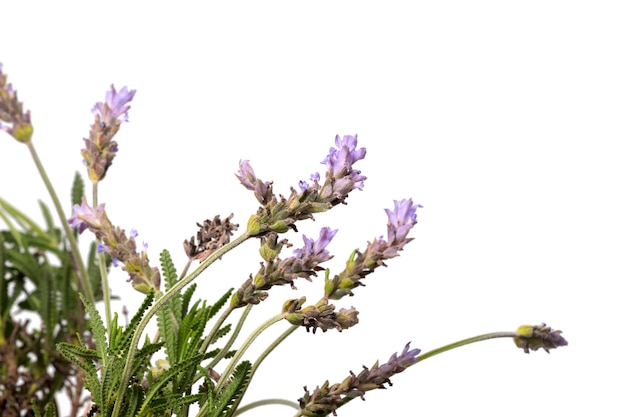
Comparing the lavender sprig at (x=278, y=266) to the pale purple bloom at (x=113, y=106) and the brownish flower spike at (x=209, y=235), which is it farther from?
the pale purple bloom at (x=113, y=106)

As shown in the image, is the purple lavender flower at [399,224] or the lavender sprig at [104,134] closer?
the purple lavender flower at [399,224]

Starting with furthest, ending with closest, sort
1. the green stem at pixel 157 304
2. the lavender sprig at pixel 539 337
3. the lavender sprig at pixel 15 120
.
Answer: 1. the lavender sprig at pixel 15 120
2. the lavender sprig at pixel 539 337
3. the green stem at pixel 157 304

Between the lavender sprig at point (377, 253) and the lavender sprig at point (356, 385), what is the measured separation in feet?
0.19

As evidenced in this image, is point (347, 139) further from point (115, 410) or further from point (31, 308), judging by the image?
point (31, 308)

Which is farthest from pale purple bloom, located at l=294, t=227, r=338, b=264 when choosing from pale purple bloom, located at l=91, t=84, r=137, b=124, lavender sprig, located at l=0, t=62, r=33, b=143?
lavender sprig, located at l=0, t=62, r=33, b=143

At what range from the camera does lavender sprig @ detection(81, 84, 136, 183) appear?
2.16 feet

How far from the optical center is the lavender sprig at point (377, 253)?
1.77 feet

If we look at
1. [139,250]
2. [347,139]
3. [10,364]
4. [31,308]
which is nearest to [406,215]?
[347,139]

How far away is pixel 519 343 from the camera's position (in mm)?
598

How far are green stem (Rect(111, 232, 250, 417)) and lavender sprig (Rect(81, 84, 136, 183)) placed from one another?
0.16 m

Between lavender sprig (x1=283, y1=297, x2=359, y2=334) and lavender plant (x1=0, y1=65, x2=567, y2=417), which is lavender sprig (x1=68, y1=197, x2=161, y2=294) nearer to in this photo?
lavender plant (x1=0, y1=65, x2=567, y2=417)

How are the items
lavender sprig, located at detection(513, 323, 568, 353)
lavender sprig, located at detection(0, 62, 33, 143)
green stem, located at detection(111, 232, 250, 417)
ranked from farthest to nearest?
lavender sprig, located at detection(0, 62, 33, 143), lavender sprig, located at detection(513, 323, 568, 353), green stem, located at detection(111, 232, 250, 417)

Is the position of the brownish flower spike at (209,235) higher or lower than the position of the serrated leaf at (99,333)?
higher

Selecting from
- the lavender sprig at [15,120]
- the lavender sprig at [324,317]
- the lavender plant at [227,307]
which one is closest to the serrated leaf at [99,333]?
the lavender plant at [227,307]
